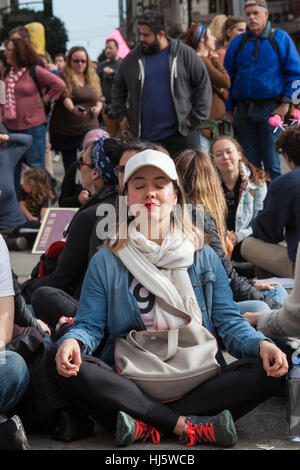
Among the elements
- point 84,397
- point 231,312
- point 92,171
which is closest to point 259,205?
point 92,171

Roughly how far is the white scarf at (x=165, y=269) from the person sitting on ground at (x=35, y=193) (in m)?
5.57

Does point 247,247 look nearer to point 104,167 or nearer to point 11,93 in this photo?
point 104,167

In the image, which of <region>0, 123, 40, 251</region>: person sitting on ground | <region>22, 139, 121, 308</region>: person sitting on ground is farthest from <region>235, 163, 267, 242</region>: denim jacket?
<region>0, 123, 40, 251</region>: person sitting on ground

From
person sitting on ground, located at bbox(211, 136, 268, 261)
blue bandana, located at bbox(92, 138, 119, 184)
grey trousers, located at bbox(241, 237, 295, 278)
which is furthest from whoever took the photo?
person sitting on ground, located at bbox(211, 136, 268, 261)

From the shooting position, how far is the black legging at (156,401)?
3.28 m

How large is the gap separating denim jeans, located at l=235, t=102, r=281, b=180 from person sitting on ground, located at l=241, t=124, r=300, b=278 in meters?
2.69

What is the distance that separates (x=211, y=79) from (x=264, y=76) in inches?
28.4

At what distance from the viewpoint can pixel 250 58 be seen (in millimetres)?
8453

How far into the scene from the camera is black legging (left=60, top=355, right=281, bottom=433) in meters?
3.28

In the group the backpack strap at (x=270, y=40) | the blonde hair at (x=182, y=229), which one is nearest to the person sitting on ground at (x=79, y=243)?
the blonde hair at (x=182, y=229)

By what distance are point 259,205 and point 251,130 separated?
1906mm

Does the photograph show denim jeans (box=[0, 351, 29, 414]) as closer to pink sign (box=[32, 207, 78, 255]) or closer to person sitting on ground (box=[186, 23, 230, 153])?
pink sign (box=[32, 207, 78, 255])

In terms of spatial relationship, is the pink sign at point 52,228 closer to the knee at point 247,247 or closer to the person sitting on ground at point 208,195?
the knee at point 247,247
